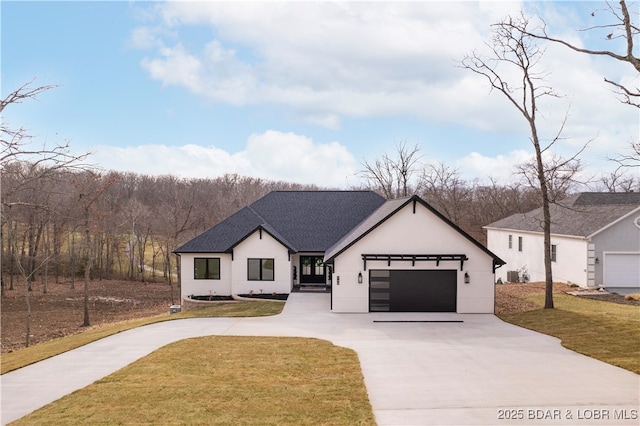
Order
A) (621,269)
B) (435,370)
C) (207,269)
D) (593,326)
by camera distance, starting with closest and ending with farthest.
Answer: (435,370) → (593,326) → (207,269) → (621,269)

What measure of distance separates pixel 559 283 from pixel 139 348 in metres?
25.3

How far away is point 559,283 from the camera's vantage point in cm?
2859

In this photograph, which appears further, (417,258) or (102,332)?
(417,258)

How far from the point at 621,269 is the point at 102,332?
27988mm

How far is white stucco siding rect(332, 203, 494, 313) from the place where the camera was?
2072 centimetres

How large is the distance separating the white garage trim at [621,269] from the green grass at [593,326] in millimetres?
4892

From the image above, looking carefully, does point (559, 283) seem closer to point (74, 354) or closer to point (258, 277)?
point (258, 277)

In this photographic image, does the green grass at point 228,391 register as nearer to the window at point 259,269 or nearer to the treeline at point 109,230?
the window at point 259,269

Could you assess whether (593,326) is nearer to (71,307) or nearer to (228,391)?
(228,391)

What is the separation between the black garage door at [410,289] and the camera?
20.8m

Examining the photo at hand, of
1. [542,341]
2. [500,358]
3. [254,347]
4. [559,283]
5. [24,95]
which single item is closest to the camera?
[24,95]

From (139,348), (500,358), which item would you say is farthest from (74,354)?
(500,358)

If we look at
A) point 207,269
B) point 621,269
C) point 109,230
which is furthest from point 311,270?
point 109,230

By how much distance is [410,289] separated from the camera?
20.9 meters
